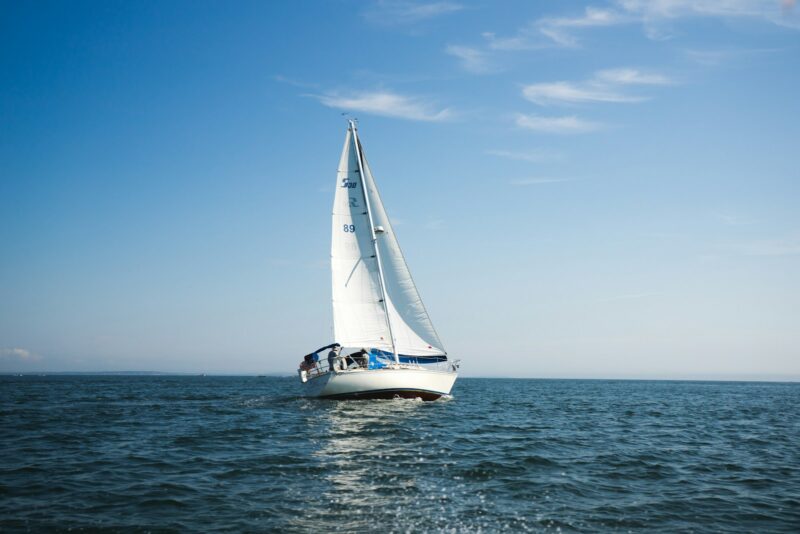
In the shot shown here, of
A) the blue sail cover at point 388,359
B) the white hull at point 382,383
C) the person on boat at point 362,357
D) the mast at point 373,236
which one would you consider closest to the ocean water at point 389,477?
the white hull at point 382,383

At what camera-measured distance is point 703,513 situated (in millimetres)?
10039

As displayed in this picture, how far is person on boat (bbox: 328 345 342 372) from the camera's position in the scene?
2748 cm

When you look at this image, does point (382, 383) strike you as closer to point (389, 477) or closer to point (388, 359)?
point (388, 359)

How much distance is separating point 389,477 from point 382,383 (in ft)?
47.1

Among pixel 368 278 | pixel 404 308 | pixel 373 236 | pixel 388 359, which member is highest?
pixel 373 236

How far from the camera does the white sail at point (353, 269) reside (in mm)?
30344

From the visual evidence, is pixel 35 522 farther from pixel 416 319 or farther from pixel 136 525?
pixel 416 319

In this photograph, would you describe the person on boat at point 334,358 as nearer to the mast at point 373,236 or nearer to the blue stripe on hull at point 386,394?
the blue stripe on hull at point 386,394

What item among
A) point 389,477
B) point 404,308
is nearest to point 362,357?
point 404,308

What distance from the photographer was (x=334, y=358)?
2789 cm

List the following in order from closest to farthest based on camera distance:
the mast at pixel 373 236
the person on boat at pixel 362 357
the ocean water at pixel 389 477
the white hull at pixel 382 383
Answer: the ocean water at pixel 389 477
the white hull at pixel 382 383
the person on boat at pixel 362 357
the mast at pixel 373 236

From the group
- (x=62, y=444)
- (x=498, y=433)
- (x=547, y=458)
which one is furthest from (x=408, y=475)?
(x=62, y=444)

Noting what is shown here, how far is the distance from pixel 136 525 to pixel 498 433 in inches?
568

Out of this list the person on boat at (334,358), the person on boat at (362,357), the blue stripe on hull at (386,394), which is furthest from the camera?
the person on boat at (362,357)
